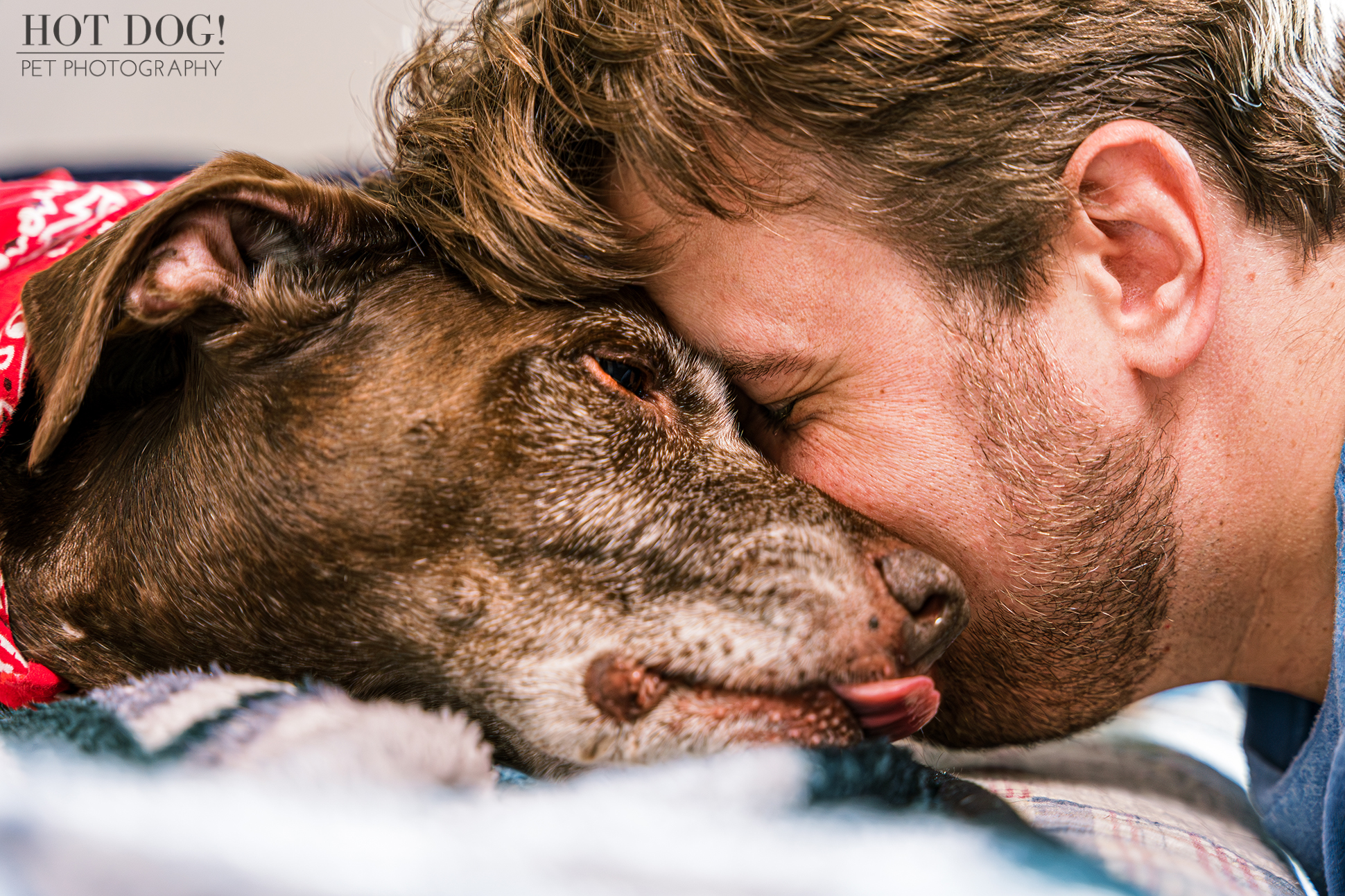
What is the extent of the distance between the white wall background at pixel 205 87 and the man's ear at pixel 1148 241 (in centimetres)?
166

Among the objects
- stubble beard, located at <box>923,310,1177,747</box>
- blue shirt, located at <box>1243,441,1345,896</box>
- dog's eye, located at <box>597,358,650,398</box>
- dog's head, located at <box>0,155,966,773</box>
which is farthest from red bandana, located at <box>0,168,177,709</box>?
blue shirt, located at <box>1243,441,1345,896</box>

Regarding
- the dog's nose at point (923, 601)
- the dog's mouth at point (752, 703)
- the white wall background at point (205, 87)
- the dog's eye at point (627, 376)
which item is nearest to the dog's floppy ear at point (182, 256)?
the dog's eye at point (627, 376)

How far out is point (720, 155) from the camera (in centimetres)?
147

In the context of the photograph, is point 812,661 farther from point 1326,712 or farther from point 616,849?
point 1326,712

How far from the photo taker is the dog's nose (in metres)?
1.30

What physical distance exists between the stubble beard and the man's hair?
0.18 metres

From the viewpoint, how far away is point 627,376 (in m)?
1.50

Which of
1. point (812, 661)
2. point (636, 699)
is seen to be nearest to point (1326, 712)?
point (812, 661)

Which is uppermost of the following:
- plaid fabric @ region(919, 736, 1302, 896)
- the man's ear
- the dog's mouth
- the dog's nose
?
the man's ear

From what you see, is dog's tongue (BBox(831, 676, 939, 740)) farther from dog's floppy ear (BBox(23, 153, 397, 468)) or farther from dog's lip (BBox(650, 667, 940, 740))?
dog's floppy ear (BBox(23, 153, 397, 468))

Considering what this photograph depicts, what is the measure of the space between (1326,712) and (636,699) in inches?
48.4

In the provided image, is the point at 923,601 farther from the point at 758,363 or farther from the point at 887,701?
the point at 758,363

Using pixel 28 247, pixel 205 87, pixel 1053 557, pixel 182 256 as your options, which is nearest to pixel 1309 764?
pixel 1053 557

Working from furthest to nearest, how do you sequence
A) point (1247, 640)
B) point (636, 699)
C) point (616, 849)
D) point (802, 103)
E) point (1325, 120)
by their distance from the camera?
point (1247, 640)
point (1325, 120)
point (802, 103)
point (636, 699)
point (616, 849)
